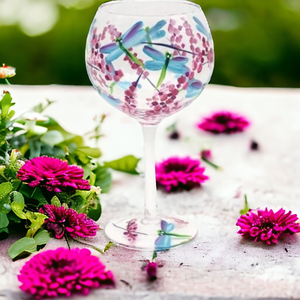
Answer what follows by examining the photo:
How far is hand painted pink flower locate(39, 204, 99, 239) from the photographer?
102 centimetres

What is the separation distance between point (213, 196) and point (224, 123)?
49 cm

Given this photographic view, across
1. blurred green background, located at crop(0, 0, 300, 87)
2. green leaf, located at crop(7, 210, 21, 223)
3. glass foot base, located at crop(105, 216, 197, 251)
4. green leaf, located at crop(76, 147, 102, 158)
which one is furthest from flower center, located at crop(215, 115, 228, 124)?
blurred green background, located at crop(0, 0, 300, 87)

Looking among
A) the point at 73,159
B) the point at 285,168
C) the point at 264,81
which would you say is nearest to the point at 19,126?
the point at 73,159

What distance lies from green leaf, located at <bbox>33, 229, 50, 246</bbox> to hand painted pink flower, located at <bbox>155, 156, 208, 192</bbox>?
0.38m

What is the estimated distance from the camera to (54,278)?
87cm

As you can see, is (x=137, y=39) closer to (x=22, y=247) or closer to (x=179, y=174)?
(x=22, y=247)

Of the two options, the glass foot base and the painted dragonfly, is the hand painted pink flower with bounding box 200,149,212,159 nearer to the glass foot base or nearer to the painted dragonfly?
the glass foot base

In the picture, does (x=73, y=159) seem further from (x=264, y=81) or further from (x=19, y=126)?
(x=264, y=81)

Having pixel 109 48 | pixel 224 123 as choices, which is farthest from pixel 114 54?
pixel 224 123

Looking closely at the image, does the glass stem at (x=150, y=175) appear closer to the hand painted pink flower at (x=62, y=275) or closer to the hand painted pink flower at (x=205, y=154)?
the hand painted pink flower at (x=62, y=275)

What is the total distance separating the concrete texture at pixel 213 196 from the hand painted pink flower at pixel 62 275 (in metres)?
0.02

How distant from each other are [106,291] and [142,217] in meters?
0.31

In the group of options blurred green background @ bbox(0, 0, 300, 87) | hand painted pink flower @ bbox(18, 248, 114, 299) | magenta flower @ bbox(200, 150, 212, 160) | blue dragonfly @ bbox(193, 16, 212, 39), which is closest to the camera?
hand painted pink flower @ bbox(18, 248, 114, 299)

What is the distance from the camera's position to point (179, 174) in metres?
1.37
